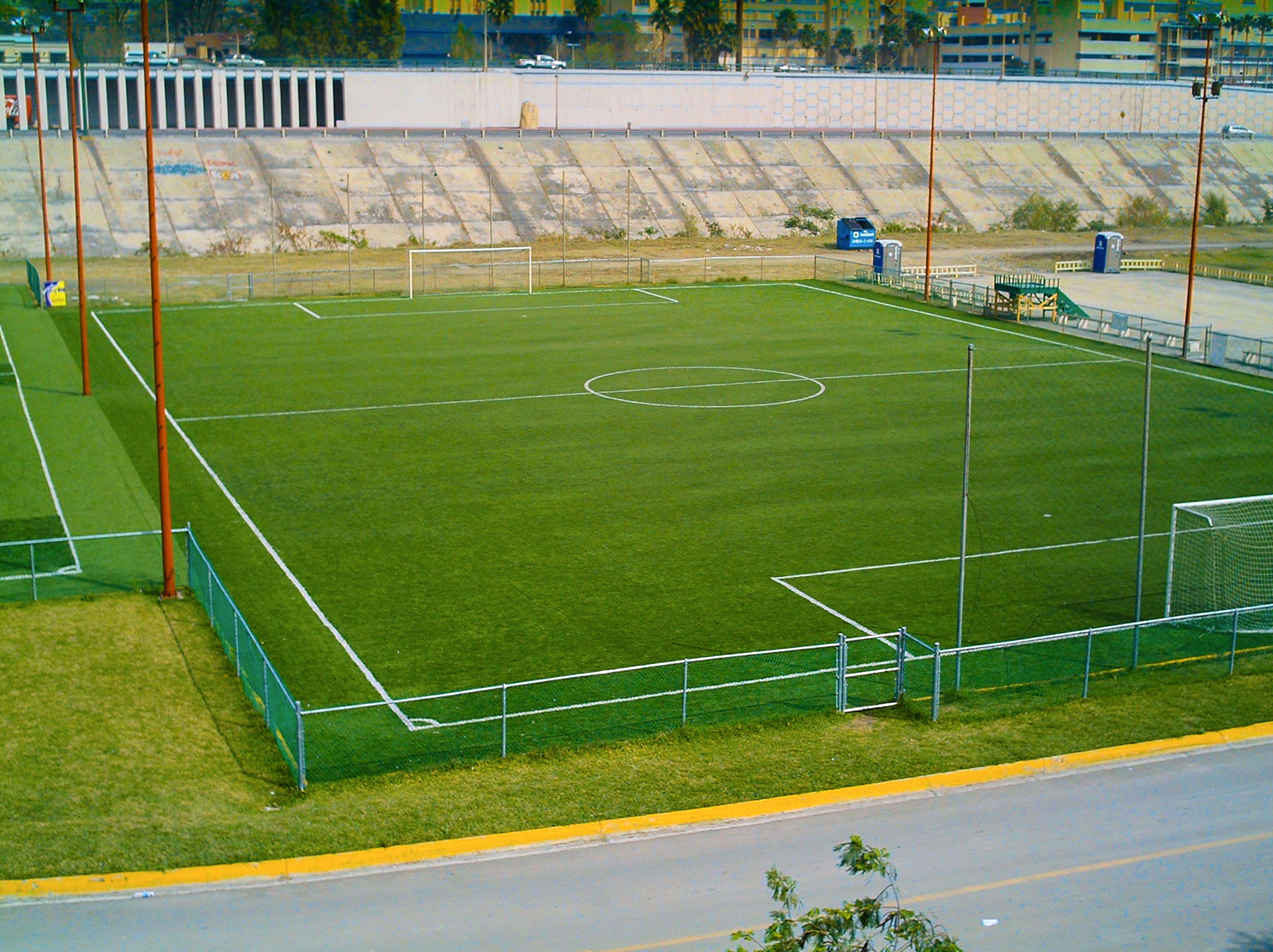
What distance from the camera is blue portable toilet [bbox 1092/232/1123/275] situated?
259 ft

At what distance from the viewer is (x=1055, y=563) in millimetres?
30844

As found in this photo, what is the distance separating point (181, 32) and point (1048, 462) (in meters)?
159

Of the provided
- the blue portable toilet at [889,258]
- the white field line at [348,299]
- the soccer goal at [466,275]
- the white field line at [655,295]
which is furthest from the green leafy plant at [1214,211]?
the white field line at [655,295]

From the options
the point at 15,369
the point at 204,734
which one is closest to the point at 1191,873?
the point at 204,734

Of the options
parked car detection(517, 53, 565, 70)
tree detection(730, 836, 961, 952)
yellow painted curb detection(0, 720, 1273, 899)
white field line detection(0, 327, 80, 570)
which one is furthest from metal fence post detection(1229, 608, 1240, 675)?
parked car detection(517, 53, 565, 70)

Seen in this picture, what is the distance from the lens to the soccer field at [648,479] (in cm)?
2731

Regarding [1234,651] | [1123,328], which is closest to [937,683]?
[1234,651]

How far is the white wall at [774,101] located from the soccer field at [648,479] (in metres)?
55.1

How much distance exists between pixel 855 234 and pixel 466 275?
2836cm

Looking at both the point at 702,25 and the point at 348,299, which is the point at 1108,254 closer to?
the point at 348,299

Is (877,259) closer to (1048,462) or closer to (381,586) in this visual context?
(1048,462)

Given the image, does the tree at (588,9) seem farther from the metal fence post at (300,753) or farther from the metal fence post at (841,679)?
the metal fence post at (300,753)

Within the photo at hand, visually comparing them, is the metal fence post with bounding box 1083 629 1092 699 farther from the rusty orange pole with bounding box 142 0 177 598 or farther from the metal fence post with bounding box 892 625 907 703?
the rusty orange pole with bounding box 142 0 177 598

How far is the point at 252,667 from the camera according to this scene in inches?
909
